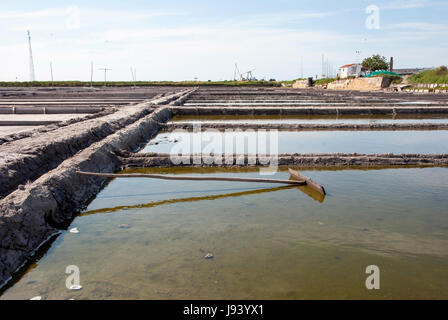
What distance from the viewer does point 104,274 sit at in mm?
2334

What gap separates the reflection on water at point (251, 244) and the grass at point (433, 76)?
24.4m

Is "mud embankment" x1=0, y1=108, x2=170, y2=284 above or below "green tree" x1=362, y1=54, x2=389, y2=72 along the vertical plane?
below

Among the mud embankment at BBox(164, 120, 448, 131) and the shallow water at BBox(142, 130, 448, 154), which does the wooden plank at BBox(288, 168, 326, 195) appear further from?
the mud embankment at BBox(164, 120, 448, 131)

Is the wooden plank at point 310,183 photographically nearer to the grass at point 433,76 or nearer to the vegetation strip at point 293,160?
the vegetation strip at point 293,160

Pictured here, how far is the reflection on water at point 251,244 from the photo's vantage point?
85.6 inches

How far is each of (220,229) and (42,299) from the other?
53.5 inches

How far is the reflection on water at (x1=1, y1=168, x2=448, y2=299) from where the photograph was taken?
2.17 m

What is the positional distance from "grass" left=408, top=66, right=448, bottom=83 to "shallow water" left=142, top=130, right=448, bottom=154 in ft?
64.6

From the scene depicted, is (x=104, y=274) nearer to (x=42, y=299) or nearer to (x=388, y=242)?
(x=42, y=299)

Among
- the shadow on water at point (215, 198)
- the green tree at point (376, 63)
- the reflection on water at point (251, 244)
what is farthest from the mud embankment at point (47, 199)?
the green tree at point (376, 63)

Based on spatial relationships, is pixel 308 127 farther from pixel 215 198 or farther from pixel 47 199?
pixel 47 199

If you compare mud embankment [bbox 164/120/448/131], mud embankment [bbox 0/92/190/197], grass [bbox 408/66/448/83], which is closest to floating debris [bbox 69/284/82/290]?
mud embankment [bbox 0/92/190/197]

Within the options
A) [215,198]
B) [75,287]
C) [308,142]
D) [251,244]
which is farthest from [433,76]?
[75,287]

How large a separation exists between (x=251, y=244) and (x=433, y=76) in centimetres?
2809
